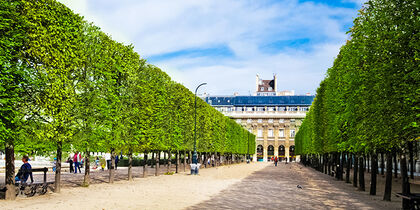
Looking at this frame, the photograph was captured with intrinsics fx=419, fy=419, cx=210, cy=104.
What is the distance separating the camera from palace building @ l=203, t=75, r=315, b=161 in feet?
493

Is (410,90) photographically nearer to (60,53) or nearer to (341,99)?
(341,99)

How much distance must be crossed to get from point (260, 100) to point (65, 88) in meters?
138

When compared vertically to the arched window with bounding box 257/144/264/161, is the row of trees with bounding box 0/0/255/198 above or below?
above

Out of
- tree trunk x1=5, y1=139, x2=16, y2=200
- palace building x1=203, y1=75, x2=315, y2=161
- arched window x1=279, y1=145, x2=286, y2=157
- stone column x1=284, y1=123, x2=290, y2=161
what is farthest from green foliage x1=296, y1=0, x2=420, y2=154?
arched window x1=279, y1=145, x2=286, y2=157

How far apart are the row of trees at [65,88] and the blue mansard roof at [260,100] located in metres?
121

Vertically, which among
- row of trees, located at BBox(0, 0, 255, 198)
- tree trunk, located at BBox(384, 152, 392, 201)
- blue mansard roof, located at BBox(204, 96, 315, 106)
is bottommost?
tree trunk, located at BBox(384, 152, 392, 201)

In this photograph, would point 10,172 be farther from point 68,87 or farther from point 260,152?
point 260,152

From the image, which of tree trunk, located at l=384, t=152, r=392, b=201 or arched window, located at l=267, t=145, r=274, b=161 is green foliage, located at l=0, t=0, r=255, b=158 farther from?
arched window, located at l=267, t=145, r=274, b=161

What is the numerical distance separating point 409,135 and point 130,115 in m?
19.4

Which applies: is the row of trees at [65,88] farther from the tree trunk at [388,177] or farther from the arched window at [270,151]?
the arched window at [270,151]

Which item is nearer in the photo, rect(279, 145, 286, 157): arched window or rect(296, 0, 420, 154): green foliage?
rect(296, 0, 420, 154): green foliage

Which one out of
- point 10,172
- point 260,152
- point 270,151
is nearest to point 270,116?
point 270,151

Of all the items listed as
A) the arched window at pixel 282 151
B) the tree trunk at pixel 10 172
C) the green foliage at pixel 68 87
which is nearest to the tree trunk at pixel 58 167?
the green foliage at pixel 68 87

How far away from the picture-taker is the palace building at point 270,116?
150250 mm
